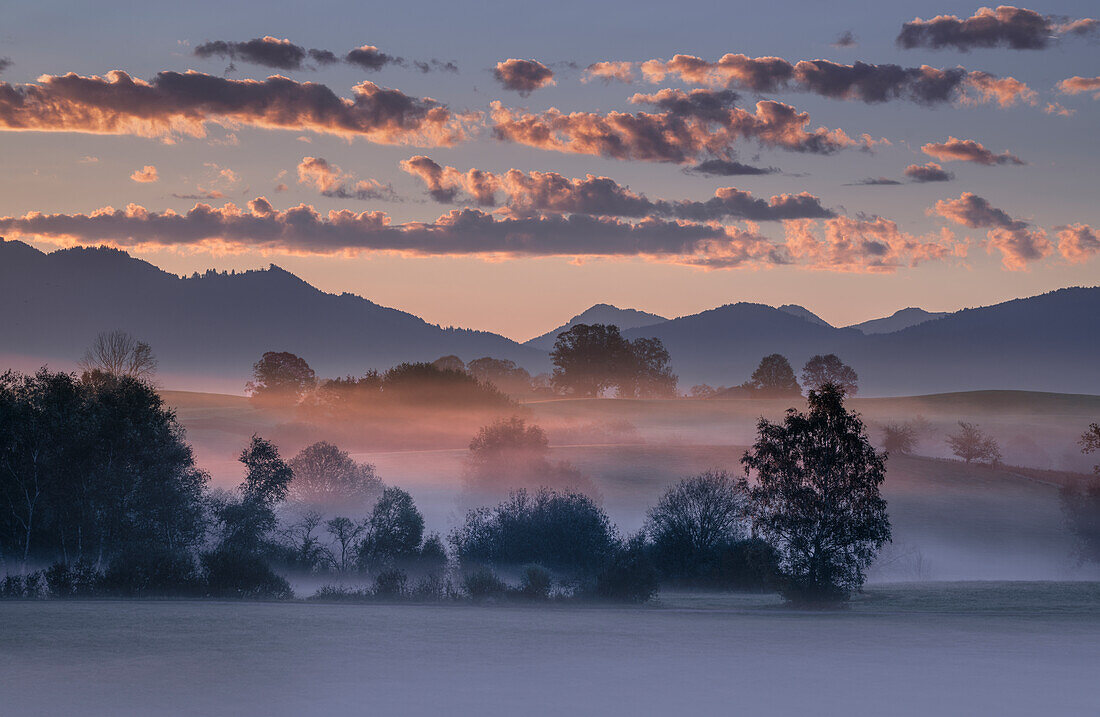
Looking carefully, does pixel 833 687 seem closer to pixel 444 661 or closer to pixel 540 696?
pixel 540 696

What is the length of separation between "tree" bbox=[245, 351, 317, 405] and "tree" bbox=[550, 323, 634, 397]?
37.5 meters

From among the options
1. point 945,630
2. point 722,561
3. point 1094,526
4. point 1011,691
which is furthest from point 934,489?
point 1011,691

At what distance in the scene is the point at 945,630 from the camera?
1307 inches

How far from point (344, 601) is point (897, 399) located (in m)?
128

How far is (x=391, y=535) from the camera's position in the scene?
51.9 meters

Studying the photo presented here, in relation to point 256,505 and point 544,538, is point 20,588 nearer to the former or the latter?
point 256,505

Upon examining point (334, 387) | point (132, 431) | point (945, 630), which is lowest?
point (945, 630)

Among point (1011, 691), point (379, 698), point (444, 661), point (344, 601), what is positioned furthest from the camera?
point (344, 601)

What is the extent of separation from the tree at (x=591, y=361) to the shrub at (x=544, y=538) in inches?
4677

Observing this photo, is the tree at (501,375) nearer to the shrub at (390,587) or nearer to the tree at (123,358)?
the tree at (123,358)

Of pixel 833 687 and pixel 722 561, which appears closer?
pixel 833 687

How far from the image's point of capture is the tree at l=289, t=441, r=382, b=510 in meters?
68.1

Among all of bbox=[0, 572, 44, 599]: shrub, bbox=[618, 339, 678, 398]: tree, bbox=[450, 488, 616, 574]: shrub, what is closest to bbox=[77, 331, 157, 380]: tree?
bbox=[450, 488, 616, 574]: shrub

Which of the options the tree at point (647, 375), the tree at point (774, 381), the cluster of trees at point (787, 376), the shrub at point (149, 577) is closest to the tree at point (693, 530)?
the shrub at point (149, 577)
